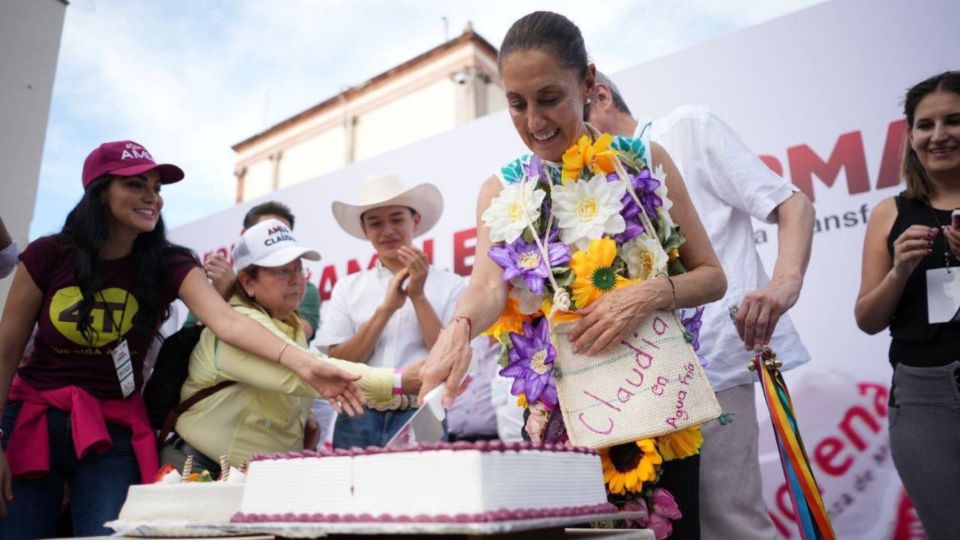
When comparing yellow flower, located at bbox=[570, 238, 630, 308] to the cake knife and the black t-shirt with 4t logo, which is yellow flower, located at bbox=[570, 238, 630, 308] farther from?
the black t-shirt with 4t logo

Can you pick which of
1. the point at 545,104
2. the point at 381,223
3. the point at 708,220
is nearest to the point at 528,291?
the point at 545,104

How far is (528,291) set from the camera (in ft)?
4.62

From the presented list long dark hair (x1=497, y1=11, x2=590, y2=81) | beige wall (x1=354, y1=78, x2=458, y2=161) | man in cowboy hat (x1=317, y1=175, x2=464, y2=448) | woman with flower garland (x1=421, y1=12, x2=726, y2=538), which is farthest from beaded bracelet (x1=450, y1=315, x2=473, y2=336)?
Result: beige wall (x1=354, y1=78, x2=458, y2=161)

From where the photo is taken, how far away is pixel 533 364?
1366mm

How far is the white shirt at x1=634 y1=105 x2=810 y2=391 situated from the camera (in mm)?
1943

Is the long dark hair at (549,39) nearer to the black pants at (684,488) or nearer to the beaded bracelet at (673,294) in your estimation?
the beaded bracelet at (673,294)

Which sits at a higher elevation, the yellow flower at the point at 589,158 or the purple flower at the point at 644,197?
the yellow flower at the point at 589,158

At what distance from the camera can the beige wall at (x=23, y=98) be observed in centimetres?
400

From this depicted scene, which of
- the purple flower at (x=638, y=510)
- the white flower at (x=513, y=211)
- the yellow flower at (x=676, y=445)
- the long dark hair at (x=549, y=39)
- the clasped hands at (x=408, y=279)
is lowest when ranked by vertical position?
the purple flower at (x=638, y=510)

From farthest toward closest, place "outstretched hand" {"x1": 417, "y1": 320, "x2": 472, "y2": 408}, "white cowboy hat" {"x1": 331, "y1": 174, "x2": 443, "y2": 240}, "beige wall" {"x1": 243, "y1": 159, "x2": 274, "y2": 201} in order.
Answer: "beige wall" {"x1": 243, "y1": 159, "x2": 274, "y2": 201} < "white cowboy hat" {"x1": 331, "y1": 174, "x2": 443, "y2": 240} < "outstretched hand" {"x1": 417, "y1": 320, "x2": 472, "y2": 408}

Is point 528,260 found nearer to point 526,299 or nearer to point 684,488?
point 526,299

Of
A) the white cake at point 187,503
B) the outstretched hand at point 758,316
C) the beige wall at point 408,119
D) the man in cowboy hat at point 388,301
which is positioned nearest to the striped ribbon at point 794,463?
the outstretched hand at point 758,316

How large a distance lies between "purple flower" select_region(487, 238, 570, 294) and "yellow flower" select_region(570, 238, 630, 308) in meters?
0.05

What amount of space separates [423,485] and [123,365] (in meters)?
1.62
